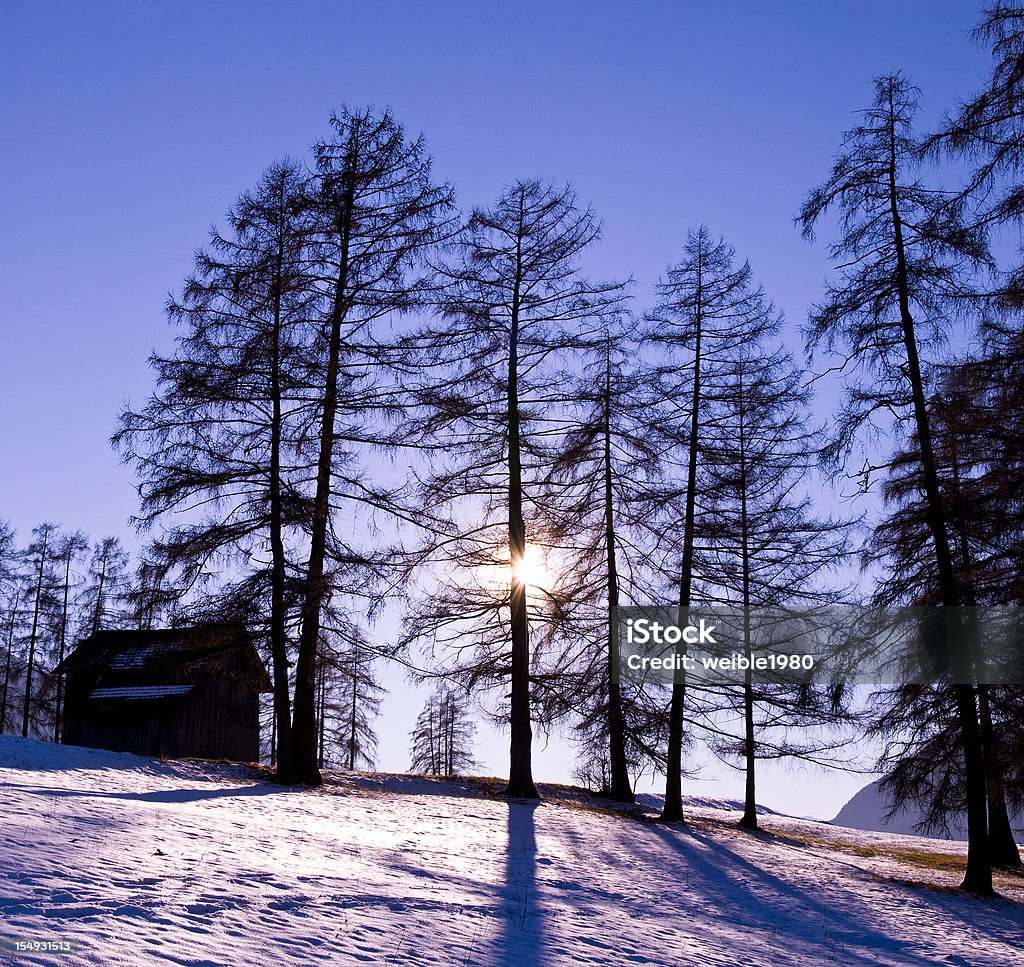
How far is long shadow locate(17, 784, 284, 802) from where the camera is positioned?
10619 millimetres

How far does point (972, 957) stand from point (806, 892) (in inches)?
119

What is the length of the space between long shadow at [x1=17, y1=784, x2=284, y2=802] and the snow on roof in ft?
39.0

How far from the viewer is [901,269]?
1516 cm

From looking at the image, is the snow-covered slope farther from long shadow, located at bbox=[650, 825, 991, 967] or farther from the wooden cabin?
the wooden cabin

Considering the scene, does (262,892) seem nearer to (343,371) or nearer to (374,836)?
(374,836)

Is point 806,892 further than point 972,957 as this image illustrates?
Yes

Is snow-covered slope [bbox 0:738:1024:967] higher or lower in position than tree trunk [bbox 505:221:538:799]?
lower

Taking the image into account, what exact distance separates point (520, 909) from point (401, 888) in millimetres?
1163

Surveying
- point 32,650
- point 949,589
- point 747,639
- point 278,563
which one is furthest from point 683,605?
point 32,650

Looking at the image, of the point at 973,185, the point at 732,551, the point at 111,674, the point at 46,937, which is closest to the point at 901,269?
the point at 973,185

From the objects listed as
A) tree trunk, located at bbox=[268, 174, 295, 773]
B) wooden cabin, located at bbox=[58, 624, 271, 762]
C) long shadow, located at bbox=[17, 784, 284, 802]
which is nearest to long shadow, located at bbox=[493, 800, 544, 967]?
long shadow, located at bbox=[17, 784, 284, 802]

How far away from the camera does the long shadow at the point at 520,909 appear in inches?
260

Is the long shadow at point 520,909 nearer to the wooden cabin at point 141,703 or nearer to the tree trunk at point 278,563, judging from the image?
the tree trunk at point 278,563

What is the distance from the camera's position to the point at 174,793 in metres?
12.9
